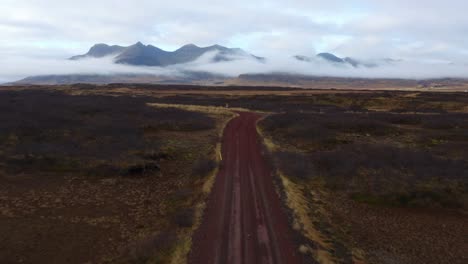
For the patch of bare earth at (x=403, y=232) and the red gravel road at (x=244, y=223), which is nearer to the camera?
the red gravel road at (x=244, y=223)

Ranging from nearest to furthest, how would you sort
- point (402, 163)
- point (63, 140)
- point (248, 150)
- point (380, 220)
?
1. point (380, 220)
2. point (402, 163)
3. point (248, 150)
4. point (63, 140)

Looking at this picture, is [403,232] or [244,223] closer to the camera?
[244,223]

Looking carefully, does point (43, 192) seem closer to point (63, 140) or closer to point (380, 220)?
point (63, 140)

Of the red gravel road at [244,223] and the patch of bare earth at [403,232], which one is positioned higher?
the red gravel road at [244,223]

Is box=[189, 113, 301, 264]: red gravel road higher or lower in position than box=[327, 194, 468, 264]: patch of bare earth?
higher

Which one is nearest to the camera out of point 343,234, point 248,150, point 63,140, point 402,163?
point 343,234

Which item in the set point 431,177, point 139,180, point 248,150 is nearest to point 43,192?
point 139,180

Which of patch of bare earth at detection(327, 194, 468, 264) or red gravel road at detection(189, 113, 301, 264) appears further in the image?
patch of bare earth at detection(327, 194, 468, 264)

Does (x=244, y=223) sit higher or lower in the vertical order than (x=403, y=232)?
higher
